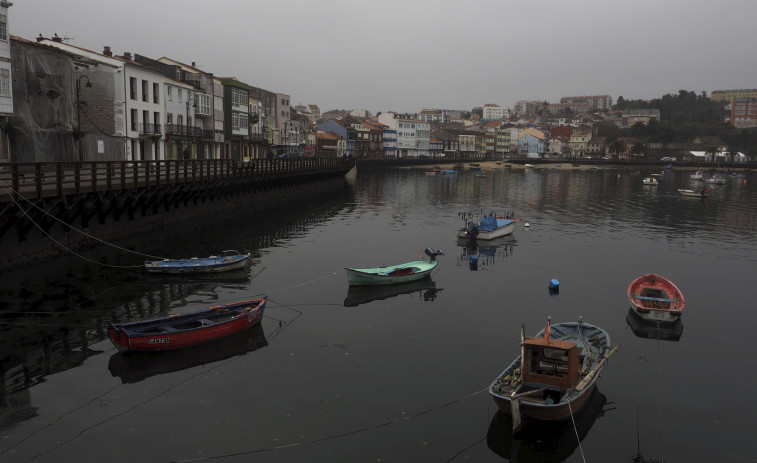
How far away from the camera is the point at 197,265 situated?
35469 millimetres

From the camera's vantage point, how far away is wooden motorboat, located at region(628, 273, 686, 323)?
28.7 meters

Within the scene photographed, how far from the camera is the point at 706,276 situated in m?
40.0

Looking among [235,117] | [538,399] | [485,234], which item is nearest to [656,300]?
[538,399]

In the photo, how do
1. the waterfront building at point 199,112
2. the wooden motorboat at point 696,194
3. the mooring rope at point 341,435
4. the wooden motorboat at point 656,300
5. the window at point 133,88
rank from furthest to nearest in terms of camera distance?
1. the wooden motorboat at point 696,194
2. the waterfront building at point 199,112
3. the window at point 133,88
4. the wooden motorboat at point 656,300
5. the mooring rope at point 341,435

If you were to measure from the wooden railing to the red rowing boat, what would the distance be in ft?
42.0

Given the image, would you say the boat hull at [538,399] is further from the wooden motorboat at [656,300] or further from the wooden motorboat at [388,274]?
the wooden motorboat at [388,274]

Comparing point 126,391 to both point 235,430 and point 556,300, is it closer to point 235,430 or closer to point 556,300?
point 235,430

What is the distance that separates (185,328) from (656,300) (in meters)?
22.7

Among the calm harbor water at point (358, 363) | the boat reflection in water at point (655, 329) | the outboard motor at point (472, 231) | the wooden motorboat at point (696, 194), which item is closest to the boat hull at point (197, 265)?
the calm harbor water at point (358, 363)

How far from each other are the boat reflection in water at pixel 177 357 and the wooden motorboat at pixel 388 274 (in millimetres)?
9405

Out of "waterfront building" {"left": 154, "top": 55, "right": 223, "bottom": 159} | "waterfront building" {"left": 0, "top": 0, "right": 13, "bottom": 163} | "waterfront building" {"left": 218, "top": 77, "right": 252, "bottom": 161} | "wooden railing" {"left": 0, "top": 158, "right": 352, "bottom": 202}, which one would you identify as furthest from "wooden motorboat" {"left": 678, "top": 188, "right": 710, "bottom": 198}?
"waterfront building" {"left": 0, "top": 0, "right": 13, "bottom": 163}

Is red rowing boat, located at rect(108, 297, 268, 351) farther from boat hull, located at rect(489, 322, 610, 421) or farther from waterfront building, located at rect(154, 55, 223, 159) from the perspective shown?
waterfront building, located at rect(154, 55, 223, 159)

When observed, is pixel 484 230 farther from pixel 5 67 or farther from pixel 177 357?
pixel 5 67

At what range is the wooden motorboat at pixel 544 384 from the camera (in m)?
17.3
